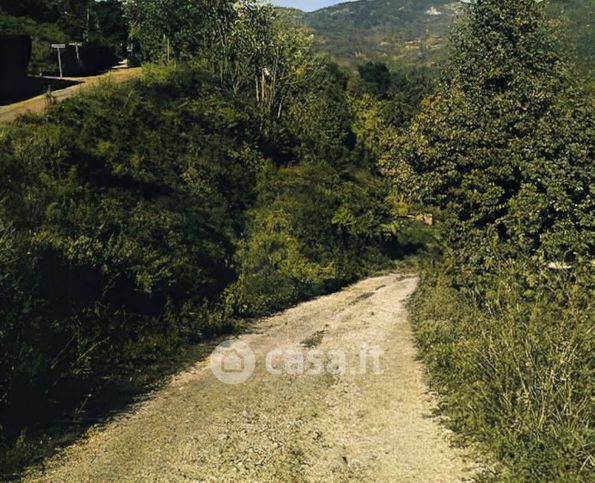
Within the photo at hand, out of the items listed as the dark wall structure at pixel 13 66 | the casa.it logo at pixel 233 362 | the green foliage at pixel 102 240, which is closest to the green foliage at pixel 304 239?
the green foliage at pixel 102 240

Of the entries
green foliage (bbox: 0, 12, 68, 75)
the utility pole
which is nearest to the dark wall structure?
green foliage (bbox: 0, 12, 68, 75)

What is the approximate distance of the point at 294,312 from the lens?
25500mm

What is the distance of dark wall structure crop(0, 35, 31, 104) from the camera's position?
110ft

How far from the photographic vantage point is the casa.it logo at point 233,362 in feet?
55.3

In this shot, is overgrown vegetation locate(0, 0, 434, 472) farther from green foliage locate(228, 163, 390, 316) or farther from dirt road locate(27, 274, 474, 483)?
dirt road locate(27, 274, 474, 483)

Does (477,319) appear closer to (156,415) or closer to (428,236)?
(156,415)

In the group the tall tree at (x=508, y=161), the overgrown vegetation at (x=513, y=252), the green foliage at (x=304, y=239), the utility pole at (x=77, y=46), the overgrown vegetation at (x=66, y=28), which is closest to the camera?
the overgrown vegetation at (x=513, y=252)

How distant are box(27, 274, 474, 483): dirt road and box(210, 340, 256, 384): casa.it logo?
0.30m

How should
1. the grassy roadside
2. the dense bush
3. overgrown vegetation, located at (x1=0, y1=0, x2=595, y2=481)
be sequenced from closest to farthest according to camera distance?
the grassy roadside, overgrown vegetation, located at (x1=0, y1=0, x2=595, y2=481), the dense bush

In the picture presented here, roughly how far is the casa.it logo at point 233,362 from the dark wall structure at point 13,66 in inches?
907

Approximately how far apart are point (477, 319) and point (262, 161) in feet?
70.1

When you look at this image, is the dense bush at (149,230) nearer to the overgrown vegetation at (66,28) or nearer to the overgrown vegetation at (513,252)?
the overgrown vegetation at (513,252)

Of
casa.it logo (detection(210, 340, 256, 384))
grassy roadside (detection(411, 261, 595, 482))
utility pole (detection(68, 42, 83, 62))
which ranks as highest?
utility pole (detection(68, 42, 83, 62))

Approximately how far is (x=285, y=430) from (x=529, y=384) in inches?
225
